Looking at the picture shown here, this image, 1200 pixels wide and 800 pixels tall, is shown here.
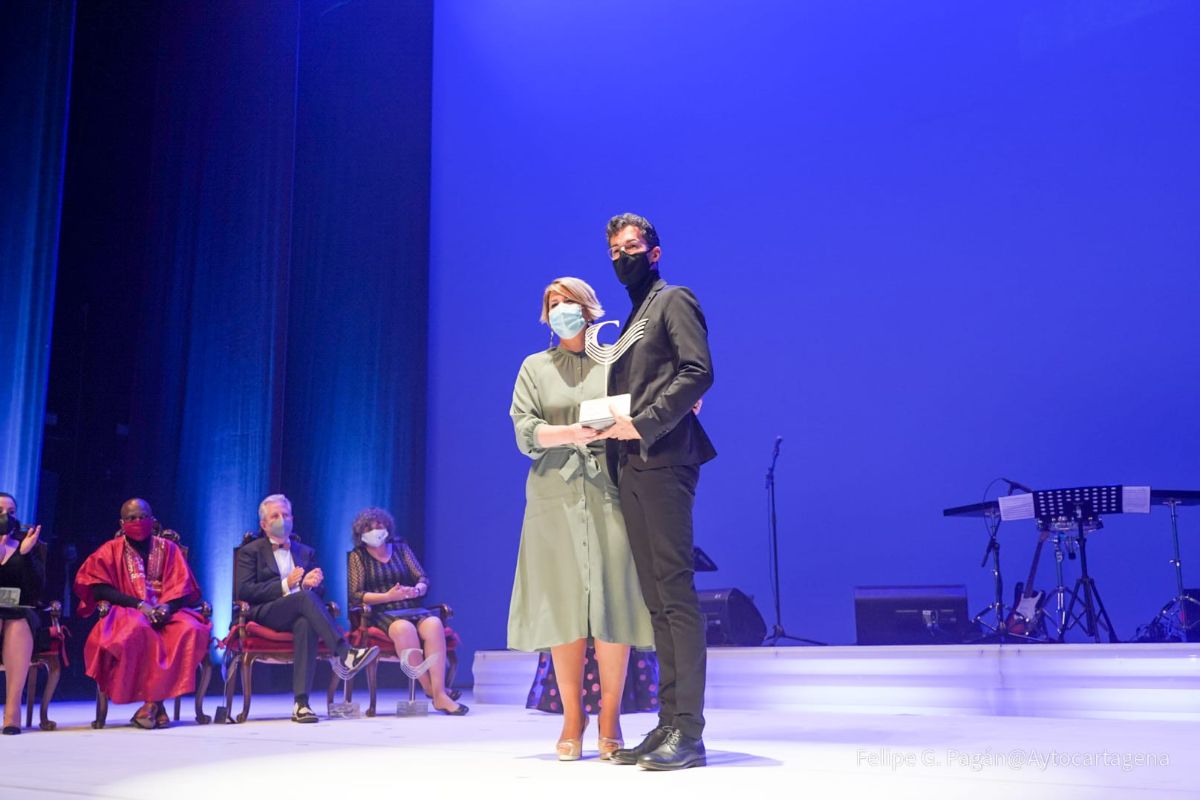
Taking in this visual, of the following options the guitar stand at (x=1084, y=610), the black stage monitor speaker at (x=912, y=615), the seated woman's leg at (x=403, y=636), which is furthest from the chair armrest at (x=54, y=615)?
the guitar stand at (x=1084, y=610)

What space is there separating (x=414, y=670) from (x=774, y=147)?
4723 mm

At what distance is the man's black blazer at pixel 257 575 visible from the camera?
4965mm

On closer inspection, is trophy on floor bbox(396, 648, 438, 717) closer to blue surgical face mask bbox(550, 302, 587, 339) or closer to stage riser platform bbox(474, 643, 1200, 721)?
stage riser platform bbox(474, 643, 1200, 721)

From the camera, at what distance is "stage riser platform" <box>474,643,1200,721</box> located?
432cm

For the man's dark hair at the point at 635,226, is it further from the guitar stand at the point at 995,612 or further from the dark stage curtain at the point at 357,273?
the dark stage curtain at the point at 357,273

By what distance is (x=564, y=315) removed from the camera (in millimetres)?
2879

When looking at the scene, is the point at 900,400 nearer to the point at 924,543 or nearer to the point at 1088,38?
the point at 924,543

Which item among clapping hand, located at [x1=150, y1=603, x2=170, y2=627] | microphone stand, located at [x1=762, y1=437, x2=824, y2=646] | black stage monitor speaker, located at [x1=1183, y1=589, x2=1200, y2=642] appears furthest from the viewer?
microphone stand, located at [x1=762, y1=437, x2=824, y2=646]

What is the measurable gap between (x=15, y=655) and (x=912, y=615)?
460 cm

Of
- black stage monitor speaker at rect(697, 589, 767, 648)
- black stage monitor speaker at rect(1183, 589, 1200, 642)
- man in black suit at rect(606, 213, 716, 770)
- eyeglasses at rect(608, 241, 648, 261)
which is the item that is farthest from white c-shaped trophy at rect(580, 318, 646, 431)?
black stage monitor speaker at rect(1183, 589, 1200, 642)

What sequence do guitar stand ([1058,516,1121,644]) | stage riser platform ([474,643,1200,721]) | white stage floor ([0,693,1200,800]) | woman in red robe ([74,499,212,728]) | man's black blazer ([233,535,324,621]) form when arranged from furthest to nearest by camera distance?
guitar stand ([1058,516,1121,644]), man's black blazer ([233,535,324,621]), woman in red robe ([74,499,212,728]), stage riser platform ([474,643,1200,721]), white stage floor ([0,693,1200,800])

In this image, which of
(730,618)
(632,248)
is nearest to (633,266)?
(632,248)

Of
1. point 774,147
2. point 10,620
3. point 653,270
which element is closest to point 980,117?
point 774,147

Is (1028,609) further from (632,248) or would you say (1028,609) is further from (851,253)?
(632,248)
